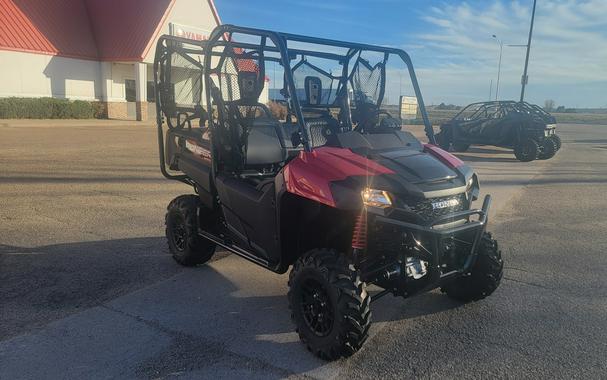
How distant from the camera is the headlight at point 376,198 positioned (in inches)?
123

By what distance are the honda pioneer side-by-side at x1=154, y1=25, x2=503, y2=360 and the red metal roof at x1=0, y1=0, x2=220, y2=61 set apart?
75.5 feet

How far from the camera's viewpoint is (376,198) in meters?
3.14

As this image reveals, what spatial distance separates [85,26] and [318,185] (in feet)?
93.4

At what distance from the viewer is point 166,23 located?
27.0 m

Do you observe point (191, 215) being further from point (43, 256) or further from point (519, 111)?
point (519, 111)

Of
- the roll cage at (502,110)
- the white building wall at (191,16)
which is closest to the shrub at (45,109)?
the white building wall at (191,16)

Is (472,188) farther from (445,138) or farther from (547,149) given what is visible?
(445,138)

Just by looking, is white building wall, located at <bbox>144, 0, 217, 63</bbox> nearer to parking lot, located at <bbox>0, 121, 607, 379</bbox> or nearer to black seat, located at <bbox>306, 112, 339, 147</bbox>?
parking lot, located at <bbox>0, 121, 607, 379</bbox>

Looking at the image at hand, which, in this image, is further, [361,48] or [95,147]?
[95,147]

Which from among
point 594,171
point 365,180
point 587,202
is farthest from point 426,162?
point 594,171

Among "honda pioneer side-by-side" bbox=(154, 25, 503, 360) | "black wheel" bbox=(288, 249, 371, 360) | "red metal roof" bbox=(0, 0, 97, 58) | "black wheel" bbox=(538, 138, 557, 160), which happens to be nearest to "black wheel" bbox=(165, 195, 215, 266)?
"honda pioneer side-by-side" bbox=(154, 25, 503, 360)

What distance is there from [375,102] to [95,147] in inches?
477

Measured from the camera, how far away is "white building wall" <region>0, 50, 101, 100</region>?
930 inches

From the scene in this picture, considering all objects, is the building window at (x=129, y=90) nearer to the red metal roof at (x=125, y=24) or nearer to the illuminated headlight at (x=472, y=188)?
the red metal roof at (x=125, y=24)
